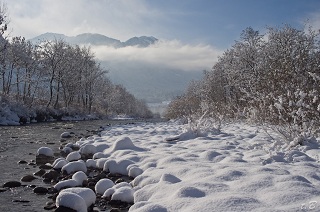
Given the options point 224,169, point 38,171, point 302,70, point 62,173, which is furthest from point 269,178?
point 302,70

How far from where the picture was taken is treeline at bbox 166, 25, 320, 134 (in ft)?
28.5

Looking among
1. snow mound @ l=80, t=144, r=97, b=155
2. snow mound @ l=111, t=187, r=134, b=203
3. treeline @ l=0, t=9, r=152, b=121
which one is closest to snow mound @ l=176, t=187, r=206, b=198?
snow mound @ l=111, t=187, r=134, b=203

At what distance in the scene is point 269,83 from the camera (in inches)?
448

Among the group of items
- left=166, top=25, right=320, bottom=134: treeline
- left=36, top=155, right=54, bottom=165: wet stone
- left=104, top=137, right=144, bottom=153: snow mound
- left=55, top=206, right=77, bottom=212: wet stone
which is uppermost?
left=166, top=25, right=320, bottom=134: treeline

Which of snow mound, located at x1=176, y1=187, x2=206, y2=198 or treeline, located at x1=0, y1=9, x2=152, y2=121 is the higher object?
treeline, located at x1=0, y1=9, x2=152, y2=121

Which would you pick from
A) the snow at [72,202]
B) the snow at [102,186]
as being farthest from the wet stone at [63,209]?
the snow at [102,186]

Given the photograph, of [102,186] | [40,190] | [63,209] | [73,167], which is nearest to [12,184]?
[40,190]

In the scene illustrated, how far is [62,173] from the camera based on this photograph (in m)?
7.50

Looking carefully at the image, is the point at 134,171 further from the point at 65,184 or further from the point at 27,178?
the point at 27,178

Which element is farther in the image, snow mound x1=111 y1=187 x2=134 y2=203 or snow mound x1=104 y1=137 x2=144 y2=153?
snow mound x1=104 y1=137 x2=144 y2=153

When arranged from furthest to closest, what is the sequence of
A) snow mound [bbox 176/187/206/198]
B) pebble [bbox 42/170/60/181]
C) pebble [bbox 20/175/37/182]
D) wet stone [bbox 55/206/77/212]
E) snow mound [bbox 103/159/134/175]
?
snow mound [bbox 103/159/134/175]
pebble [bbox 42/170/60/181]
pebble [bbox 20/175/37/182]
wet stone [bbox 55/206/77/212]
snow mound [bbox 176/187/206/198]

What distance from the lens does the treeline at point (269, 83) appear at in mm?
8688

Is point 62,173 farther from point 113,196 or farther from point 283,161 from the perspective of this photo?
point 283,161

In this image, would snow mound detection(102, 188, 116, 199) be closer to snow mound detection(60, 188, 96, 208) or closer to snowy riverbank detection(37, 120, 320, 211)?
snowy riverbank detection(37, 120, 320, 211)
